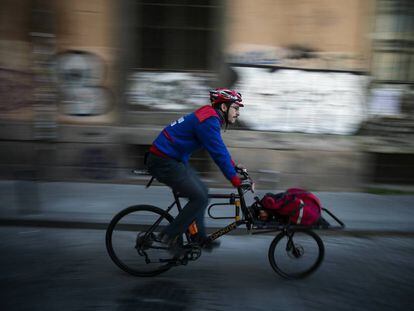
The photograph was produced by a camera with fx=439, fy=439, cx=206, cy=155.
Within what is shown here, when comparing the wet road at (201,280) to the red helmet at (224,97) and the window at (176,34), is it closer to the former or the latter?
the red helmet at (224,97)

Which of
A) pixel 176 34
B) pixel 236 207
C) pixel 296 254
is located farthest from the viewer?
pixel 176 34

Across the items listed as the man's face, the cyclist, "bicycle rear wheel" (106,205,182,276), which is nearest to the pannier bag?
the cyclist

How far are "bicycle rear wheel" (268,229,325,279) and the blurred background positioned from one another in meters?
3.19

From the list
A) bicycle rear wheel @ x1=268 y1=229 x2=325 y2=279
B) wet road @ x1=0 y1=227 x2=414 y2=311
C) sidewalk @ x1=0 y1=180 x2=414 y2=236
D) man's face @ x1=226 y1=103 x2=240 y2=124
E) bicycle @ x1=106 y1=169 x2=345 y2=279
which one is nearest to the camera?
wet road @ x1=0 y1=227 x2=414 y2=311

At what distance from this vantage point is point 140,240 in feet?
14.1

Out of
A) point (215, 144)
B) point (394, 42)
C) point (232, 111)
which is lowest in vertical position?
point (215, 144)

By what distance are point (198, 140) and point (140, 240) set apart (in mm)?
1150

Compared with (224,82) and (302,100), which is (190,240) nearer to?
(224,82)

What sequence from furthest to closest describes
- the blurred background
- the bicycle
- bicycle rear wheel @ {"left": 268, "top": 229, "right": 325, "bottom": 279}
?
the blurred background, bicycle rear wheel @ {"left": 268, "top": 229, "right": 325, "bottom": 279}, the bicycle

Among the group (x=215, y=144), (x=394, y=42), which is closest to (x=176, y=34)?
(x=394, y=42)

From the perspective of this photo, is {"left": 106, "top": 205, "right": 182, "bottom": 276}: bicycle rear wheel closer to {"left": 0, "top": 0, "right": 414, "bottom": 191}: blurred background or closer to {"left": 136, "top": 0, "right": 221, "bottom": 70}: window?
{"left": 0, "top": 0, "right": 414, "bottom": 191}: blurred background

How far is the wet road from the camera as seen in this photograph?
385cm

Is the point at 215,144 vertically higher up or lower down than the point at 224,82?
lower down

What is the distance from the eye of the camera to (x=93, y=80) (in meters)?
7.54
